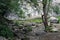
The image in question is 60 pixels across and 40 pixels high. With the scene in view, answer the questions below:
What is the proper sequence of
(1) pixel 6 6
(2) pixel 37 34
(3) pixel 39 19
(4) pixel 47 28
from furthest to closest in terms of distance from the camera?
(3) pixel 39 19 < (4) pixel 47 28 < (2) pixel 37 34 < (1) pixel 6 6

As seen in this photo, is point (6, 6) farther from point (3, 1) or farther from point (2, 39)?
point (2, 39)

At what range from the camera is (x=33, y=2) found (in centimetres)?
989

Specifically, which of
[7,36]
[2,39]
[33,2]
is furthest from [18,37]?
[33,2]

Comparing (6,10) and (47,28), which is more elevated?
(6,10)

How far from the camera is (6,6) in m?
8.49


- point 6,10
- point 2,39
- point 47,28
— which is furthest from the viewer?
point 47,28

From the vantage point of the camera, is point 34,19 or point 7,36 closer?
point 7,36

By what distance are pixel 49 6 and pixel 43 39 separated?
344cm

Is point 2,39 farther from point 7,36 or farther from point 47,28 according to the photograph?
point 47,28

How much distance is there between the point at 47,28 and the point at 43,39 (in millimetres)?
2519

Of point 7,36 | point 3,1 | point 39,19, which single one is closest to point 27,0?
point 3,1

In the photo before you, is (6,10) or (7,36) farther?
(6,10)

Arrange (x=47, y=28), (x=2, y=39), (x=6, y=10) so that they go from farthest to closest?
(x=47, y=28) < (x=6, y=10) < (x=2, y=39)

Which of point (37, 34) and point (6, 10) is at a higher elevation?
point (6, 10)
